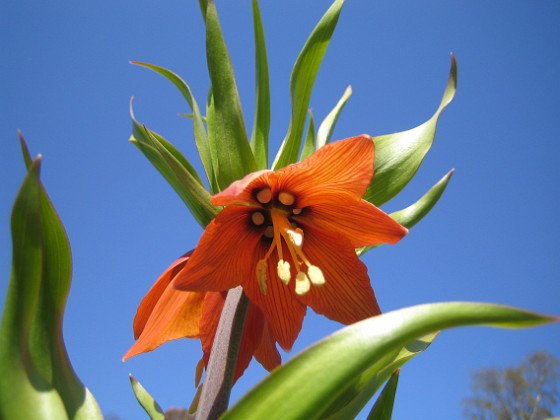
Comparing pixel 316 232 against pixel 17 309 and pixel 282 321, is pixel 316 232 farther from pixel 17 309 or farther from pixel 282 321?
pixel 17 309

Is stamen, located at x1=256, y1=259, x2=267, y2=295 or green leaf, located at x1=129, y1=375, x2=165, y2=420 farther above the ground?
stamen, located at x1=256, y1=259, x2=267, y2=295

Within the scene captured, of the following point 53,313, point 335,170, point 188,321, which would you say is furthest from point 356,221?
point 53,313

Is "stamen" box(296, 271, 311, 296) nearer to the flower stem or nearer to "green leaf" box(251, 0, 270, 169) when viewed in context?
the flower stem

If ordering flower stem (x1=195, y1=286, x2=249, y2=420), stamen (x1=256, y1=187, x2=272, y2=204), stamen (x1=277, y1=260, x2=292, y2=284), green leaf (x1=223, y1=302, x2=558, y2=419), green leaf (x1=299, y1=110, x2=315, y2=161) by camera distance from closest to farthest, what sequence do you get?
green leaf (x1=223, y1=302, x2=558, y2=419) < flower stem (x1=195, y1=286, x2=249, y2=420) < stamen (x1=277, y1=260, x2=292, y2=284) < stamen (x1=256, y1=187, x2=272, y2=204) < green leaf (x1=299, y1=110, x2=315, y2=161)

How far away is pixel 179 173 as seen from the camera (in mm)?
643

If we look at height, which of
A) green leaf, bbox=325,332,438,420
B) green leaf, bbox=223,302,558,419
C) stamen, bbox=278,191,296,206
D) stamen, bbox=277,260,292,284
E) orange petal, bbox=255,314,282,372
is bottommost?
green leaf, bbox=325,332,438,420

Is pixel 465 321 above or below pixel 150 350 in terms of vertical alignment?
below

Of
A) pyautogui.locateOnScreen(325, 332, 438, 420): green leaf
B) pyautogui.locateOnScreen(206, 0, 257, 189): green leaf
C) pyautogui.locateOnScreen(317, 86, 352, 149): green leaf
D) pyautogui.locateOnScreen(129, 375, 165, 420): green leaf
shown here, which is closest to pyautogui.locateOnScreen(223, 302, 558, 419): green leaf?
pyautogui.locateOnScreen(325, 332, 438, 420): green leaf

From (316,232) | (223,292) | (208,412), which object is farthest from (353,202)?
(208,412)

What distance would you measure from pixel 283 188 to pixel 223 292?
19 cm

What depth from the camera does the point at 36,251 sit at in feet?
1.56

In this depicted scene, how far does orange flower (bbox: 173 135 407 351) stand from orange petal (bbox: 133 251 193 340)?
36mm

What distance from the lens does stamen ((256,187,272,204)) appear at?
797 mm

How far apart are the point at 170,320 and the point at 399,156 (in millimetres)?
434
